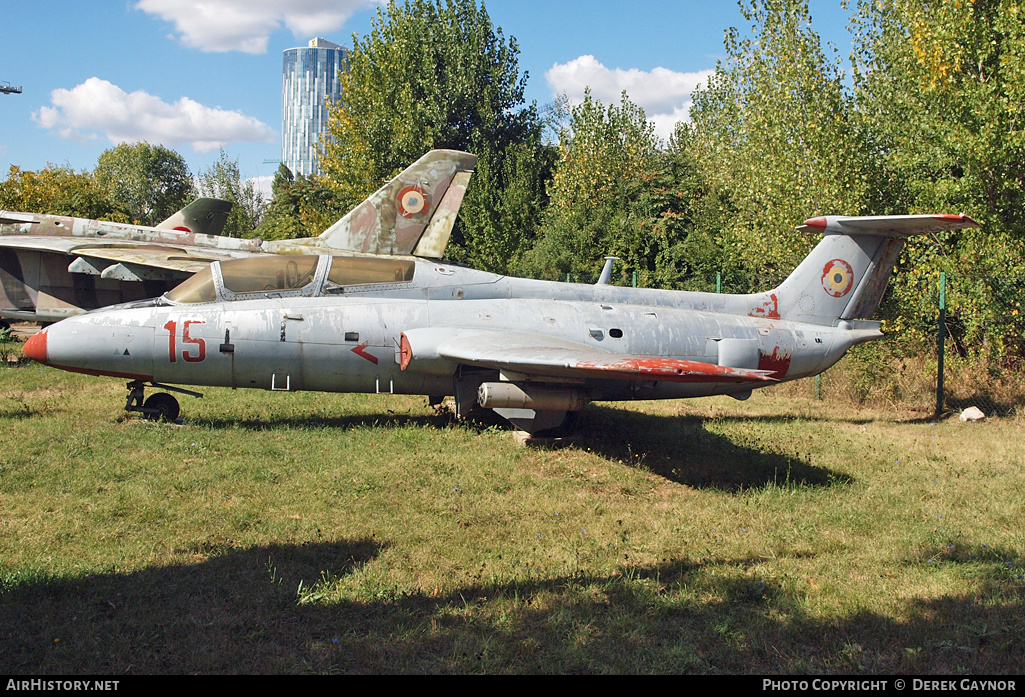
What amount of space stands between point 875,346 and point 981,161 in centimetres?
398

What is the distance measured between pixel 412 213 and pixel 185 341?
7.20 metres

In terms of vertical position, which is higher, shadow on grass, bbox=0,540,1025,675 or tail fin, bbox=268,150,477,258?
tail fin, bbox=268,150,477,258

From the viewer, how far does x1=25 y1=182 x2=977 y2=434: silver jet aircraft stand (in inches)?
368

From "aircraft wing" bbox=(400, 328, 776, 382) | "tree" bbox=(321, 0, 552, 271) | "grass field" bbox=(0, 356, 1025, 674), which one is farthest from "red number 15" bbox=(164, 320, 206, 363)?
"tree" bbox=(321, 0, 552, 271)

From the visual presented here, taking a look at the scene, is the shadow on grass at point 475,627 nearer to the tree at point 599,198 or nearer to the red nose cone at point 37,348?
the red nose cone at point 37,348

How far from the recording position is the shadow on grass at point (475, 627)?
425 centimetres

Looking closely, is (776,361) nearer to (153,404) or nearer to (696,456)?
(696,456)

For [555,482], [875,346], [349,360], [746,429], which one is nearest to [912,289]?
[875,346]

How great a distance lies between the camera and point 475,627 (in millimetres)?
4754

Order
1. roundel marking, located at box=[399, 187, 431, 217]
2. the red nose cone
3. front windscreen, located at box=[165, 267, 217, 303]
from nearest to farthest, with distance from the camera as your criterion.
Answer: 1. the red nose cone
2. front windscreen, located at box=[165, 267, 217, 303]
3. roundel marking, located at box=[399, 187, 431, 217]

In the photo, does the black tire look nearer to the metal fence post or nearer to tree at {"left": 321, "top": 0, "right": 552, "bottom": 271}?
the metal fence post

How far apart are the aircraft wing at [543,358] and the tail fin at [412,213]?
21.1 ft

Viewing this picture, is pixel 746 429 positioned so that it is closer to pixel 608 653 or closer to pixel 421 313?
pixel 421 313

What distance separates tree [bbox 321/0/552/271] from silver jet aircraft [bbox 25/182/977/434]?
23.6 m
